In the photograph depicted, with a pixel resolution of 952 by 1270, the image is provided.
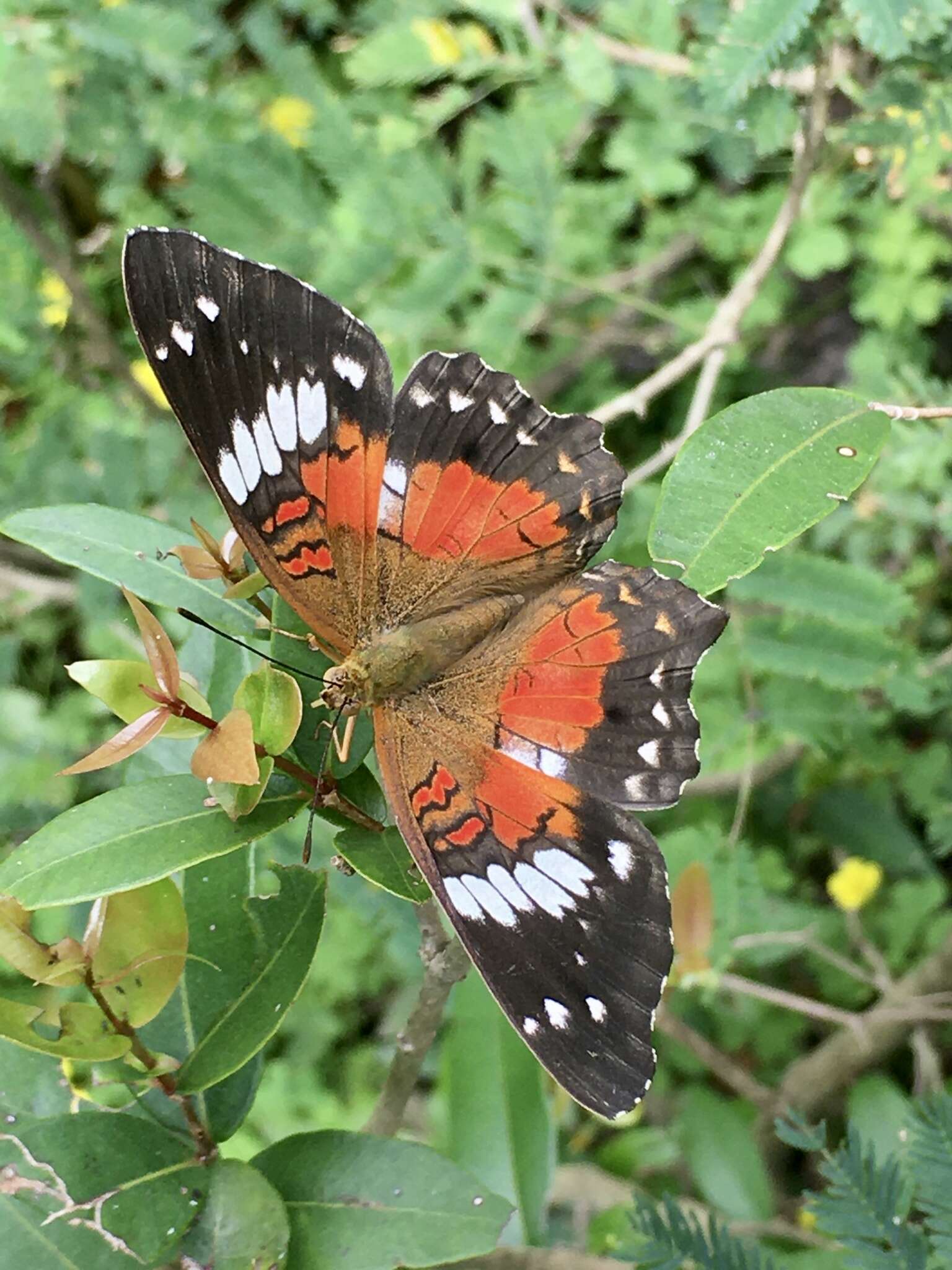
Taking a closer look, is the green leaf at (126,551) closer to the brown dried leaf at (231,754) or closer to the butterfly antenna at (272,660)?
the butterfly antenna at (272,660)

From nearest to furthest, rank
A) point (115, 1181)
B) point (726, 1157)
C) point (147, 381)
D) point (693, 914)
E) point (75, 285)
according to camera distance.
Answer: point (115, 1181), point (693, 914), point (726, 1157), point (75, 285), point (147, 381)

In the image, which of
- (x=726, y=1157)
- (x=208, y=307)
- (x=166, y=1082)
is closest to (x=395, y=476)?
(x=208, y=307)

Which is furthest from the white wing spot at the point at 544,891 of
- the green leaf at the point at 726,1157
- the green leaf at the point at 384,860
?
the green leaf at the point at 726,1157

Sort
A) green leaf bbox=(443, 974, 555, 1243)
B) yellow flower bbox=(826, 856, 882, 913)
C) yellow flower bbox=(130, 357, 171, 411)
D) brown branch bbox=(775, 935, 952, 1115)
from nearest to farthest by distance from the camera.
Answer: green leaf bbox=(443, 974, 555, 1243) < brown branch bbox=(775, 935, 952, 1115) < yellow flower bbox=(826, 856, 882, 913) < yellow flower bbox=(130, 357, 171, 411)

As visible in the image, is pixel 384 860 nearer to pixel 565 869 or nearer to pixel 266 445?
A: pixel 565 869

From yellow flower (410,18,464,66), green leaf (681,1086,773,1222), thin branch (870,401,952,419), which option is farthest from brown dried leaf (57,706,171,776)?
yellow flower (410,18,464,66)

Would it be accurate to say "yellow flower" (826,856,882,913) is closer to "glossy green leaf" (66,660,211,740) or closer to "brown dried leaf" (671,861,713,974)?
"brown dried leaf" (671,861,713,974)
